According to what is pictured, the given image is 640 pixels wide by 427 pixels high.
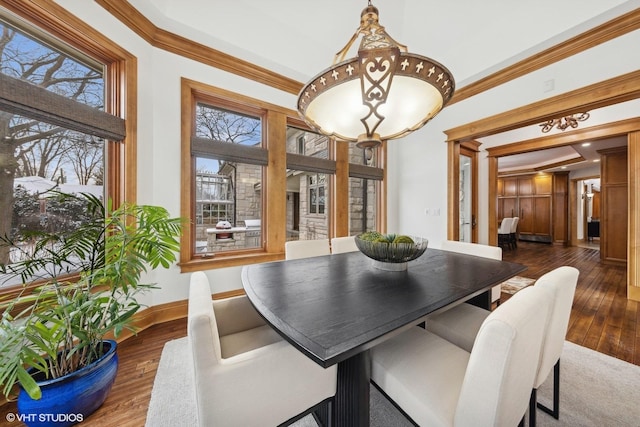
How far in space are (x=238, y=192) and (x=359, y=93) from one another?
213 centimetres

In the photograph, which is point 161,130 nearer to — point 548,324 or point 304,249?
point 304,249

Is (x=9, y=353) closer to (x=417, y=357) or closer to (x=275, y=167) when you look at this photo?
(x=417, y=357)

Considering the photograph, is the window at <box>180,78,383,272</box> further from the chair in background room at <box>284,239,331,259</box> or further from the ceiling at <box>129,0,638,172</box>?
the chair in background room at <box>284,239,331,259</box>

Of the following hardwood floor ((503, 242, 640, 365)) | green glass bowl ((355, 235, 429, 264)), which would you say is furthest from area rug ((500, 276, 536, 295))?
green glass bowl ((355, 235, 429, 264))

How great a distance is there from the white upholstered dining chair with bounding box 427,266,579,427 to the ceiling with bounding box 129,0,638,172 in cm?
253

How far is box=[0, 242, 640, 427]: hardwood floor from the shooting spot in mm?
1401

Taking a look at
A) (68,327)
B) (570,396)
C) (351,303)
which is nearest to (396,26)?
(351,303)

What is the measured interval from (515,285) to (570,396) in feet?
8.41

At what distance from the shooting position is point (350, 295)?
1.21 m

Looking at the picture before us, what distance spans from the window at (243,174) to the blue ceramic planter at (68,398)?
1251 millimetres

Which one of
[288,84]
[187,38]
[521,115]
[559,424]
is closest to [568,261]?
[521,115]

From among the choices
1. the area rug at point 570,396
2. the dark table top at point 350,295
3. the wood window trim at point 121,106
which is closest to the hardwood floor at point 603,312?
the area rug at point 570,396

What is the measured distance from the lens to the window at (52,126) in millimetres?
1553

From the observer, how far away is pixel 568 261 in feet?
17.1
